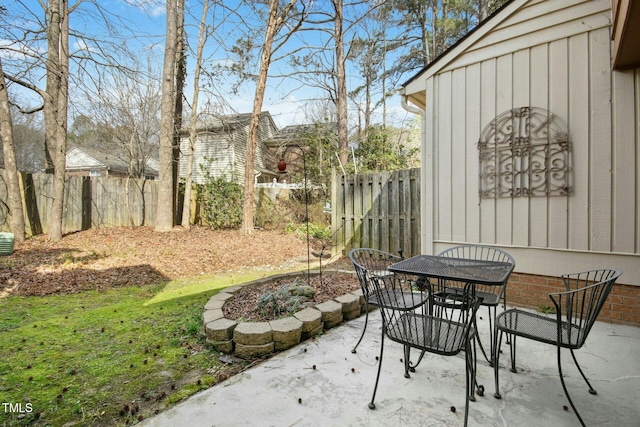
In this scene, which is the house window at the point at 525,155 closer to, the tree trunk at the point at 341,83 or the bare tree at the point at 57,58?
the tree trunk at the point at 341,83

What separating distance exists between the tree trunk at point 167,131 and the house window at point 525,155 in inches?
306

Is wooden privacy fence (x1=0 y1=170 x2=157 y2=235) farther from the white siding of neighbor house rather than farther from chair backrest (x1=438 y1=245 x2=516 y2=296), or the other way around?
chair backrest (x1=438 y1=245 x2=516 y2=296)

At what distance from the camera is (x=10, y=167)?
6613mm

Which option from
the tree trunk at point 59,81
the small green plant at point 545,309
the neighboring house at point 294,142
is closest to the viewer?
the small green plant at point 545,309

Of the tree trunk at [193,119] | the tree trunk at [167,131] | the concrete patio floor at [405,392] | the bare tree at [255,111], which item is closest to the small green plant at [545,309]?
the concrete patio floor at [405,392]

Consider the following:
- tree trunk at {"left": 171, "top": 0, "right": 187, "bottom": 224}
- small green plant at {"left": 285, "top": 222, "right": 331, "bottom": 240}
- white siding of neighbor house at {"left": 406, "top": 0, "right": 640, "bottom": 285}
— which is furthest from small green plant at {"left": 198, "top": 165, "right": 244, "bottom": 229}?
white siding of neighbor house at {"left": 406, "top": 0, "right": 640, "bottom": 285}

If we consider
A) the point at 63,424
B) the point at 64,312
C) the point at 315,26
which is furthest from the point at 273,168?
the point at 63,424

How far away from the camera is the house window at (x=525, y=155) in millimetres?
3158

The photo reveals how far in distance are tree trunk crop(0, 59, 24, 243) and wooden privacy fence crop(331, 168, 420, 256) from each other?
270 inches

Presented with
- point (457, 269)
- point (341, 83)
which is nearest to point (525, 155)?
point (457, 269)

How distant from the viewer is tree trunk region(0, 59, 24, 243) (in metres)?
6.55

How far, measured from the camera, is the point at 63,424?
1.73 meters

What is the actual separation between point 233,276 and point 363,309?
2.90 metres

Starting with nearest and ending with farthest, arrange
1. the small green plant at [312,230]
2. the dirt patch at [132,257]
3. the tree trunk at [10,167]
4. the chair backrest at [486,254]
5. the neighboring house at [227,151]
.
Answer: the chair backrest at [486,254], the dirt patch at [132,257], the tree trunk at [10,167], the small green plant at [312,230], the neighboring house at [227,151]
